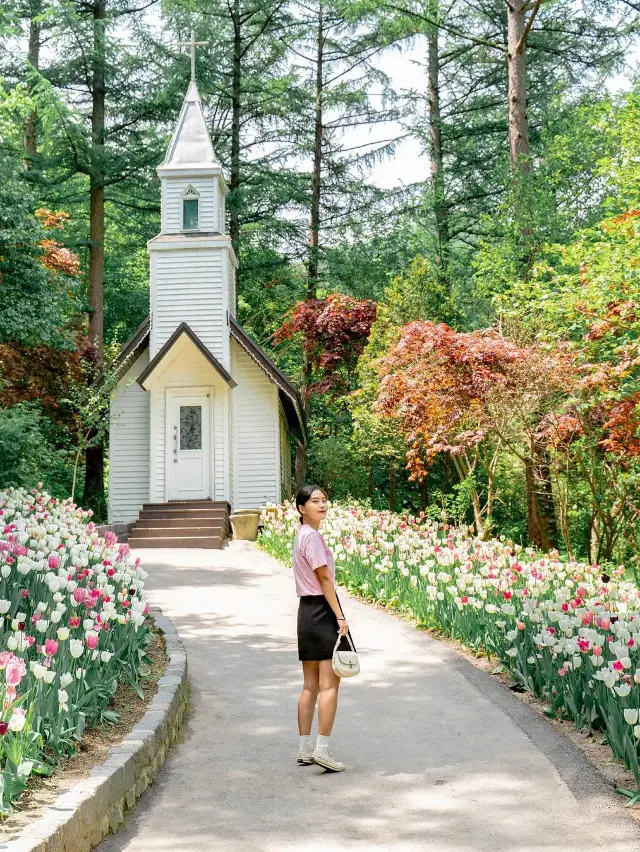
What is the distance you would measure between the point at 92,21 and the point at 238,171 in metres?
6.07

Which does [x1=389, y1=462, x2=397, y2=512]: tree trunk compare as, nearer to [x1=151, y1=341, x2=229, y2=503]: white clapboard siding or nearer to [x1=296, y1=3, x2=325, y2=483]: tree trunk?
[x1=296, y1=3, x2=325, y2=483]: tree trunk

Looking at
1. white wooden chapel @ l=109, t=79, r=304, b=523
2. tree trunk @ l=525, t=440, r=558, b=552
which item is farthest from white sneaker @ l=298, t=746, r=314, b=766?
white wooden chapel @ l=109, t=79, r=304, b=523

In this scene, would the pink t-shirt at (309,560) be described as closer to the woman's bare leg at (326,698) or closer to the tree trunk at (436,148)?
the woman's bare leg at (326,698)

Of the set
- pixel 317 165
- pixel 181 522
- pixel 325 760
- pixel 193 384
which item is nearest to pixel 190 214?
pixel 193 384

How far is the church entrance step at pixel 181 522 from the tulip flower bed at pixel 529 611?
4856 millimetres

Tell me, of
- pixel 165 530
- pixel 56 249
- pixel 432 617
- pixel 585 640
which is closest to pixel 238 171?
pixel 56 249

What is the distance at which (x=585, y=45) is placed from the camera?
25234 mm

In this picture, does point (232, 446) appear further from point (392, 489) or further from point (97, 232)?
point (97, 232)

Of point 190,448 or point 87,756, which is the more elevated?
point 190,448

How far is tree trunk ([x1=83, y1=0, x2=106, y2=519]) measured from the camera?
23828 millimetres

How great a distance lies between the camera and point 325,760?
4.93 metres

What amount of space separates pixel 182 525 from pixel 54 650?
1333 centimetres

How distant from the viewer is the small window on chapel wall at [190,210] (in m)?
20.6

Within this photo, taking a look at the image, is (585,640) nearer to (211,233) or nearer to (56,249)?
(211,233)
